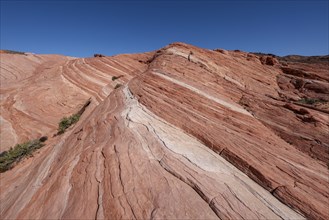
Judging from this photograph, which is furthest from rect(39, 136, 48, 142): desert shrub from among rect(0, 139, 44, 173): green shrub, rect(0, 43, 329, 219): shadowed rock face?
rect(0, 139, 44, 173): green shrub

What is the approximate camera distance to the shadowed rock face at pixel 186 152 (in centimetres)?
702

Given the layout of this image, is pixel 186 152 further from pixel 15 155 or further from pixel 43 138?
pixel 43 138

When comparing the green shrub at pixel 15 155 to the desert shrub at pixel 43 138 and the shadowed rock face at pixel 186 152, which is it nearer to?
the shadowed rock face at pixel 186 152

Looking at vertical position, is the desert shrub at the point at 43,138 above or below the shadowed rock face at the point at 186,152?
below

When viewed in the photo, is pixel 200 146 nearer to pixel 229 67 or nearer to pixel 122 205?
pixel 122 205

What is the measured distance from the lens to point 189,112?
12625mm

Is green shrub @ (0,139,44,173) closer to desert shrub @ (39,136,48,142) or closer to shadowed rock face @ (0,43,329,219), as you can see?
shadowed rock face @ (0,43,329,219)

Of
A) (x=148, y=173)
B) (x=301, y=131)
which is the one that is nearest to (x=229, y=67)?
(x=301, y=131)

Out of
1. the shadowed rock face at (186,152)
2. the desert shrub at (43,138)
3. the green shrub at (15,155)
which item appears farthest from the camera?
the desert shrub at (43,138)

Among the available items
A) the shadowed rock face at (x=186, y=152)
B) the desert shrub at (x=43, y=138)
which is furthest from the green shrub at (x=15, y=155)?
the desert shrub at (x=43, y=138)

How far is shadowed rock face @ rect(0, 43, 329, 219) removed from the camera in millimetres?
7023

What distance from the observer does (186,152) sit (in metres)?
9.23

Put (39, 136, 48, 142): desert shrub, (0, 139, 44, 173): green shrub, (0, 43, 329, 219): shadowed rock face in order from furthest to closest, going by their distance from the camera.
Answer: (39, 136, 48, 142): desert shrub
(0, 139, 44, 173): green shrub
(0, 43, 329, 219): shadowed rock face

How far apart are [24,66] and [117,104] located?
3277 centimetres
